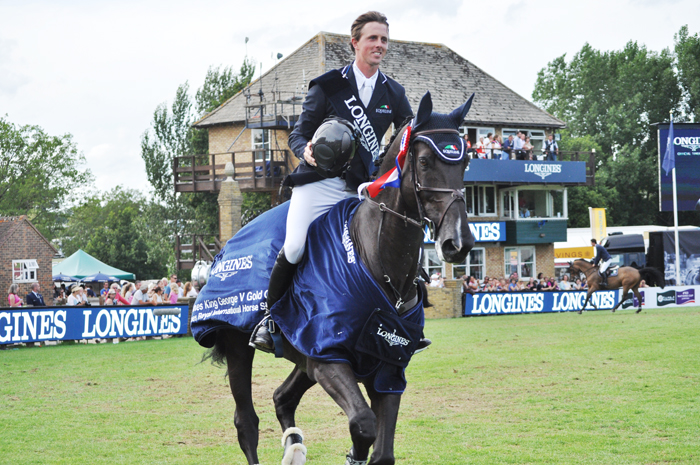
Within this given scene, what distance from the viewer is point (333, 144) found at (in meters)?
5.07

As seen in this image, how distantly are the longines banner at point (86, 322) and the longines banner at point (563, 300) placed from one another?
11.3 metres

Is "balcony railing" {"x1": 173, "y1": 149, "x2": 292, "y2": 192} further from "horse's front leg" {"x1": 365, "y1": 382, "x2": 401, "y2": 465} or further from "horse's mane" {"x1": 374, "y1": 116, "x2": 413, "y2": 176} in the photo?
"horse's front leg" {"x1": 365, "y1": 382, "x2": 401, "y2": 465}

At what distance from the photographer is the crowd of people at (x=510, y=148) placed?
135 feet

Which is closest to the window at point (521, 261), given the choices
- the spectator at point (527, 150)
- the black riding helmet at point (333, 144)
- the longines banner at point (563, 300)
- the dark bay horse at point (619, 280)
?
the spectator at point (527, 150)

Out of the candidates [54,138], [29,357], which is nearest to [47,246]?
[54,138]

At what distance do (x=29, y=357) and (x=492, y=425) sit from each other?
472 inches

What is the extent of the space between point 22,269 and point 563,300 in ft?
85.4

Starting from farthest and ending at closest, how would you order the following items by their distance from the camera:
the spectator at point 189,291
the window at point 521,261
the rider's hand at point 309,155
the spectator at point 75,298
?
the window at point 521,261
the spectator at point 189,291
the spectator at point 75,298
the rider's hand at point 309,155

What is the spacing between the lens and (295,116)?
120 ft

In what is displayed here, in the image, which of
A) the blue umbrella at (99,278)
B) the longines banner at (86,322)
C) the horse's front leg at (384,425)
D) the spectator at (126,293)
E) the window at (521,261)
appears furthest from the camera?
the window at (521,261)

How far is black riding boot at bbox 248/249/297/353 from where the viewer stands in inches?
218

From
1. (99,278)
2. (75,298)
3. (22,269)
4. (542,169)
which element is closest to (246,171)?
(99,278)

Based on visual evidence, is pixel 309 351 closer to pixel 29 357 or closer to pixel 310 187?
pixel 310 187

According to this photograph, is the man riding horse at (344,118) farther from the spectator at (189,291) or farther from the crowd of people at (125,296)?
the spectator at (189,291)
